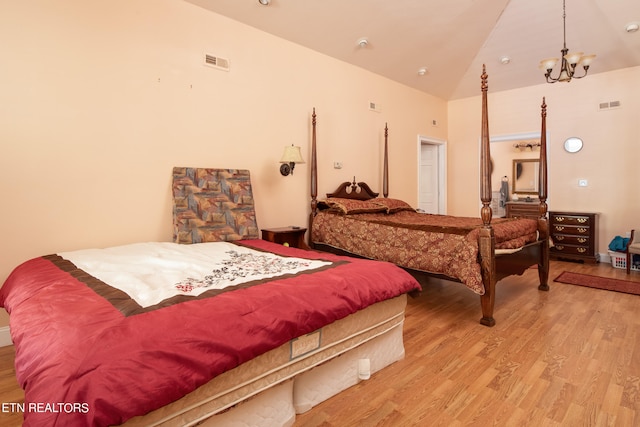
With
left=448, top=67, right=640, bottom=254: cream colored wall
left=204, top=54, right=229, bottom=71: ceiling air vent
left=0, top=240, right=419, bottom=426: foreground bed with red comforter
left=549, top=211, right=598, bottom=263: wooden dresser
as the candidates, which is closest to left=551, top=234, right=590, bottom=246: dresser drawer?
Result: left=549, top=211, right=598, bottom=263: wooden dresser

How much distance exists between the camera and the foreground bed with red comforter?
951 mm

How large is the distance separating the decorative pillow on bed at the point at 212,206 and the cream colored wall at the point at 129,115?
0.56ft

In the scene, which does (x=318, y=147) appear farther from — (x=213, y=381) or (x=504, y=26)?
(x=213, y=381)

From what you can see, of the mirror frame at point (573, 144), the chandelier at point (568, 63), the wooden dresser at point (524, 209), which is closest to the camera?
the chandelier at point (568, 63)

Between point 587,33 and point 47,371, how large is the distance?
6100 millimetres

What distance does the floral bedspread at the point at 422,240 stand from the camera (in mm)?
2854

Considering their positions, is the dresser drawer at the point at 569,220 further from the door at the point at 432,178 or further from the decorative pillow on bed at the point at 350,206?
the decorative pillow on bed at the point at 350,206

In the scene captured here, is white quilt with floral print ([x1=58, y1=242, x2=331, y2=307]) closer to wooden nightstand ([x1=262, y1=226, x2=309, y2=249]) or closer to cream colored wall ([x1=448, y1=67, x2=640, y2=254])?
wooden nightstand ([x1=262, y1=226, x2=309, y2=249])

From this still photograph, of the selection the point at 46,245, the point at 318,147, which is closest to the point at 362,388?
the point at 46,245

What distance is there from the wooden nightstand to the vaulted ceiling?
2.23 m

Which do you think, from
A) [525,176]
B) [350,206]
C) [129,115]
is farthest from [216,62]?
[525,176]

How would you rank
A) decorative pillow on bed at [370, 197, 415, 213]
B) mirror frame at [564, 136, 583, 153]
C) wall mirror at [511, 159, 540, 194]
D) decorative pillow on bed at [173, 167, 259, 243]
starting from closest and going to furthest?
decorative pillow on bed at [173, 167, 259, 243]
decorative pillow on bed at [370, 197, 415, 213]
mirror frame at [564, 136, 583, 153]
wall mirror at [511, 159, 540, 194]

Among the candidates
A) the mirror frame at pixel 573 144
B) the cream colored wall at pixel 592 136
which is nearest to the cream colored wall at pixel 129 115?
the cream colored wall at pixel 592 136

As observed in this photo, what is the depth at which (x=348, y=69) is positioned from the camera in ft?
15.6
